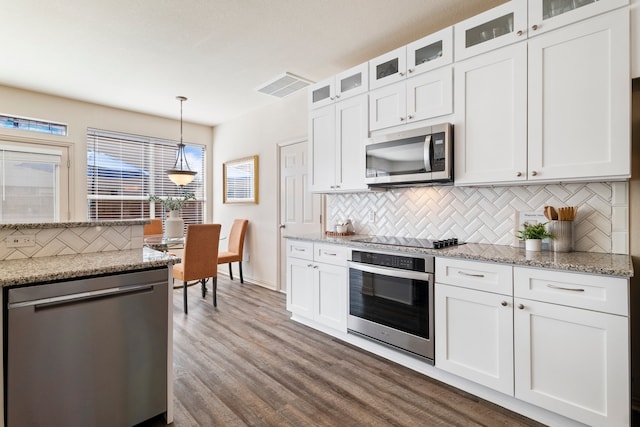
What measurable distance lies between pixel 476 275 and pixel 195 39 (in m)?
3.11

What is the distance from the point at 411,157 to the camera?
2604mm

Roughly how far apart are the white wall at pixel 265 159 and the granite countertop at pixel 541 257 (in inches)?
94.7

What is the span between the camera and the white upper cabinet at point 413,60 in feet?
8.01

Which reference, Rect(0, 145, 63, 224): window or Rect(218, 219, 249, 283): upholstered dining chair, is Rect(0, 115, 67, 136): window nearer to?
Rect(0, 145, 63, 224): window

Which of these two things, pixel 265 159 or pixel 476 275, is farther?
pixel 265 159

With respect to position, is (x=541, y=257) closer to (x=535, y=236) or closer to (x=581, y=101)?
(x=535, y=236)

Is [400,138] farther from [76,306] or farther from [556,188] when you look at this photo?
[76,306]

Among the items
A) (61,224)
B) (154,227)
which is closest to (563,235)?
(61,224)

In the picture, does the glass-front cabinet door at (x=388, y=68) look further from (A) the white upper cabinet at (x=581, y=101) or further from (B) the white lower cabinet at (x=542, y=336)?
(B) the white lower cabinet at (x=542, y=336)

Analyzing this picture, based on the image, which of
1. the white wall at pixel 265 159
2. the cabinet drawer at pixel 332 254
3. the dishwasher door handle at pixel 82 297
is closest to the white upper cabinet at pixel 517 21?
the cabinet drawer at pixel 332 254

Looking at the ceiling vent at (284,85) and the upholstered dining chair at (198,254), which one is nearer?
the upholstered dining chair at (198,254)

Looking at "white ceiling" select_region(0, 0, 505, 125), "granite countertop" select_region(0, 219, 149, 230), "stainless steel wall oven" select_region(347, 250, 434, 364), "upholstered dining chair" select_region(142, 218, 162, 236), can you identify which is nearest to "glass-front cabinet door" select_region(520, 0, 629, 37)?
"white ceiling" select_region(0, 0, 505, 125)

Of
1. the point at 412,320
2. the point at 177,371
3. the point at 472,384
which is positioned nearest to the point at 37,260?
the point at 177,371

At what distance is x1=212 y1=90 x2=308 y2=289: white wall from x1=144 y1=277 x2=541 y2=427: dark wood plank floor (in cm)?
166
